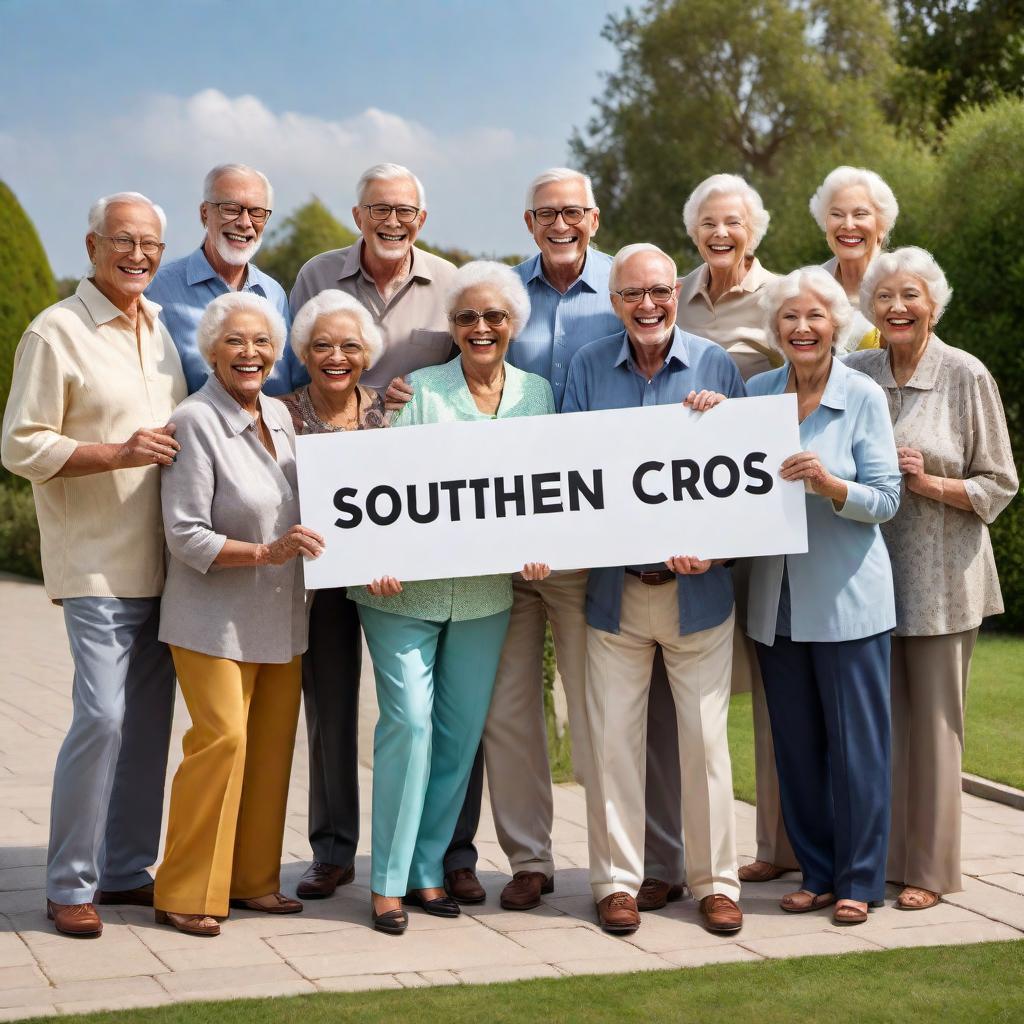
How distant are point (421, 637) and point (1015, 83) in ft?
63.8

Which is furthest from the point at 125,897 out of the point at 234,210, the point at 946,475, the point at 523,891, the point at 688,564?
the point at 946,475

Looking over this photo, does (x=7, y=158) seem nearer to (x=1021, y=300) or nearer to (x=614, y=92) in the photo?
(x=614, y=92)

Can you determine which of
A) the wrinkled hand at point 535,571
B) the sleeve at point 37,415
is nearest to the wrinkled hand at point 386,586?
the wrinkled hand at point 535,571

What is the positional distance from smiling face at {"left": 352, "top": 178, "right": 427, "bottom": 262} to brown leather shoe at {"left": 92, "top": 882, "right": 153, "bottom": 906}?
2.49 metres

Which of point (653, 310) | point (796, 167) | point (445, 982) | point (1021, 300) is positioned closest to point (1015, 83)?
point (796, 167)

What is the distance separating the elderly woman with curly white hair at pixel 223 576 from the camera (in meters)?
5.05

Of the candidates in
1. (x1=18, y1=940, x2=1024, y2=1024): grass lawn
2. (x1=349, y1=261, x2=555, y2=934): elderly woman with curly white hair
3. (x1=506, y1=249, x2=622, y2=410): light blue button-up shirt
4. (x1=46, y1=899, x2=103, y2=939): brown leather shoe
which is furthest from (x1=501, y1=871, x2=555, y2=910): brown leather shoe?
(x1=506, y1=249, x2=622, y2=410): light blue button-up shirt

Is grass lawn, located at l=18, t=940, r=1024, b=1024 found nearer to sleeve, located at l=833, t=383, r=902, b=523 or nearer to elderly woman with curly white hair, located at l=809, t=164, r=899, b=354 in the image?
sleeve, located at l=833, t=383, r=902, b=523

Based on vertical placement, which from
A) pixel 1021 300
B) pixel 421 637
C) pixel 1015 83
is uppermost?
pixel 1015 83

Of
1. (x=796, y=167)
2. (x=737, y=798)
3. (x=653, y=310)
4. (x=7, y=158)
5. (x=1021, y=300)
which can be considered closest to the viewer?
(x=653, y=310)

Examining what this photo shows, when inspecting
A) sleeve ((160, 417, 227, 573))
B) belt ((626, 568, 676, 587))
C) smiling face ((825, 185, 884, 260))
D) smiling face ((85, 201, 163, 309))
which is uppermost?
smiling face ((825, 185, 884, 260))

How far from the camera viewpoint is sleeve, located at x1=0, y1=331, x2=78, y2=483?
5.01 m

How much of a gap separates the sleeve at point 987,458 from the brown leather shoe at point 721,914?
1.64 meters

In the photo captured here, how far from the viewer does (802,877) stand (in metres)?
5.88
